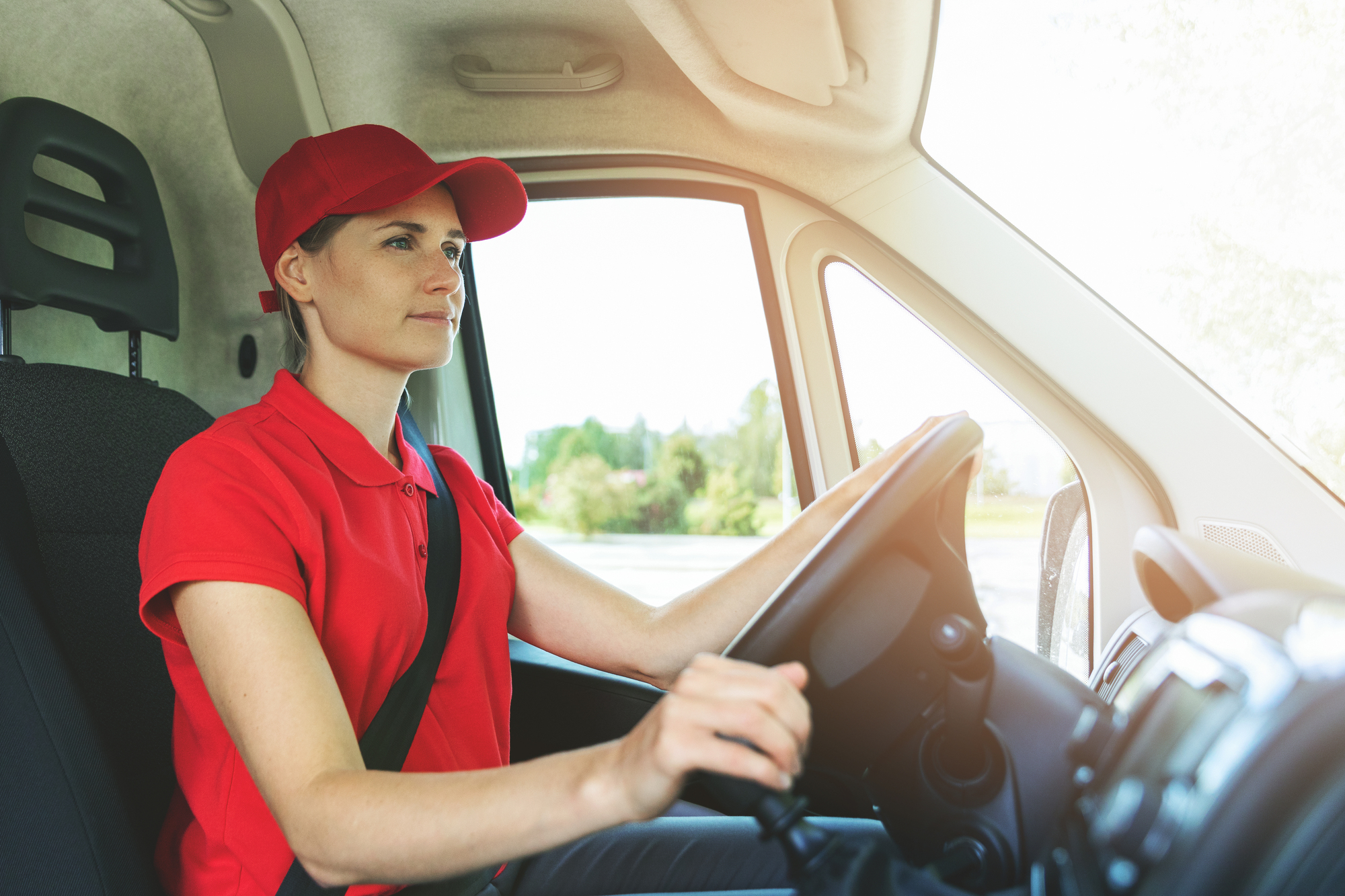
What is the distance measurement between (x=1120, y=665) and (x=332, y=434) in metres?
1.08

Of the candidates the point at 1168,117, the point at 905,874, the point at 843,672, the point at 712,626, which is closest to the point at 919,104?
the point at 1168,117

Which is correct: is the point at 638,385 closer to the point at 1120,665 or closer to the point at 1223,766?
the point at 1120,665

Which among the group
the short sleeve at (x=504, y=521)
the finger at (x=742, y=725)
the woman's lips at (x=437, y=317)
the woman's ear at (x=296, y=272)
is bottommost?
the finger at (x=742, y=725)

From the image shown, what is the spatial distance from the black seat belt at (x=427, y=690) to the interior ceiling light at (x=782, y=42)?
0.87 m

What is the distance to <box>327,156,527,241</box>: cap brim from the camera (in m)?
1.12

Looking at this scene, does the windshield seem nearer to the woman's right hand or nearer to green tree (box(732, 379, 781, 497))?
green tree (box(732, 379, 781, 497))

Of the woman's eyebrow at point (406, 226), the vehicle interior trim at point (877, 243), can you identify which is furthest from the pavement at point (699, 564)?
the woman's eyebrow at point (406, 226)

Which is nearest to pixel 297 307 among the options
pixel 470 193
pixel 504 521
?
pixel 470 193

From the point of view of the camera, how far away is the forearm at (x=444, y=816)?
64 cm

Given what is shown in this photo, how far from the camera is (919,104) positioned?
1.51 m

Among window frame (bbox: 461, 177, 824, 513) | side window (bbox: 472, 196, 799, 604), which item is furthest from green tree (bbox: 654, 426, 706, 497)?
window frame (bbox: 461, 177, 824, 513)

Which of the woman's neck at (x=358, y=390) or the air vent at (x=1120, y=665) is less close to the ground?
the woman's neck at (x=358, y=390)

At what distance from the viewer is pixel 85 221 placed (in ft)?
4.17

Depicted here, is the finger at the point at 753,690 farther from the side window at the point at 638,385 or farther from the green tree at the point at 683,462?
the green tree at the point at 683,462
